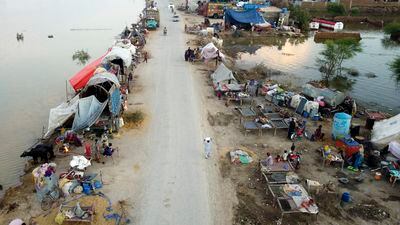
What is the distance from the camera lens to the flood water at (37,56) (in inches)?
762

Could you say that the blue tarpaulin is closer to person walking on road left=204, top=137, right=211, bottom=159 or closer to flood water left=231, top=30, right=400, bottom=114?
person walking on road left=204, top=137, right=211, bottom=159

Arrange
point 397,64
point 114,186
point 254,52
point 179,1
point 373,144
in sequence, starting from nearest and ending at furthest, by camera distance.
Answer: point 114,186 < point 373,144 < point 397,64 < point 254,52 < point 179,1

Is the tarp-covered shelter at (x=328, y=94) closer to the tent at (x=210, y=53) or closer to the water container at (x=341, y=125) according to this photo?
the water container at (x=341, y=125)

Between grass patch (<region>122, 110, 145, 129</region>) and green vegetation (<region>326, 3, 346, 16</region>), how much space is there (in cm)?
5459

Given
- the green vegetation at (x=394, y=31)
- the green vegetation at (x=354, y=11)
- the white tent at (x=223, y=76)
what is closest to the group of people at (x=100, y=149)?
the white tent at (x=223, y=76)

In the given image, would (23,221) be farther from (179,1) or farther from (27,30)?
(179,1)

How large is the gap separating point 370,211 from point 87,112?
13211 mm

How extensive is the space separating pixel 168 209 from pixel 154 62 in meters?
19.2

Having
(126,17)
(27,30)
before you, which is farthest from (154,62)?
(126,17)

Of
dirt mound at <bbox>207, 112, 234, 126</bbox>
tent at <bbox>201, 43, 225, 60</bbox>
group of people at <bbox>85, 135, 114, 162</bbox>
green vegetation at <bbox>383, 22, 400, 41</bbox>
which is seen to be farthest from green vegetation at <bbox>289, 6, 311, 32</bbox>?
group of people at <bbox>85, 135, 114, 162</bbox>

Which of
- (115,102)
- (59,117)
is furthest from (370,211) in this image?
(59,117)

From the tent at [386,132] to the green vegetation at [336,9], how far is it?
51520mm

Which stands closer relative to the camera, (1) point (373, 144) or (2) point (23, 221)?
(2) point (23, 221)

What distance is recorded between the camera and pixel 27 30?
1822 inches
